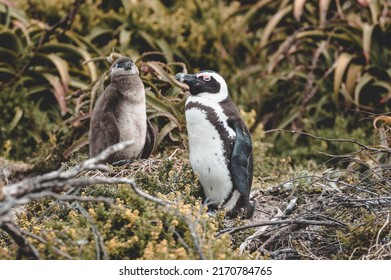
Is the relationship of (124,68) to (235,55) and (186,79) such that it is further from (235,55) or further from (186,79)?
(235,55)

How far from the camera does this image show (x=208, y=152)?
5.63 metres

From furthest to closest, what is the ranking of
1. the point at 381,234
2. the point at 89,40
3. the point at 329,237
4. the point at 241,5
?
the point at 241,5 → the point at 89,40 → the point at 329,237 → the point at 381,234

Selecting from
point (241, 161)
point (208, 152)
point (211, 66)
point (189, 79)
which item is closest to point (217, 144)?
point (208, 152)

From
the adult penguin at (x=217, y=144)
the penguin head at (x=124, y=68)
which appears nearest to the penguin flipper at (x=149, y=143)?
the penguin head at (x=124, y=68)

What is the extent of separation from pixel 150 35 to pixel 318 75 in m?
2.09

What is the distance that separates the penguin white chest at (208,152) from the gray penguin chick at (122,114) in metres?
0.67

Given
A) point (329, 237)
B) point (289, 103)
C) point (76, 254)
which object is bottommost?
point (289, 103)

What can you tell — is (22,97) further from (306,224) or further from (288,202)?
(306,224)

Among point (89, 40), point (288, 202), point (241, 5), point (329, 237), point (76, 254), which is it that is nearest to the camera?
point (76, 254)

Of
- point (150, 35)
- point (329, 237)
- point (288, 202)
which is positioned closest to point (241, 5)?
point (150, 35)

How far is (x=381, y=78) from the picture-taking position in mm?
10234

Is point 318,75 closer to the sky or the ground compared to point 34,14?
closer to the ground

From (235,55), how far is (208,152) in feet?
20.4

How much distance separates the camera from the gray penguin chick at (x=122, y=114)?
6219 mm
